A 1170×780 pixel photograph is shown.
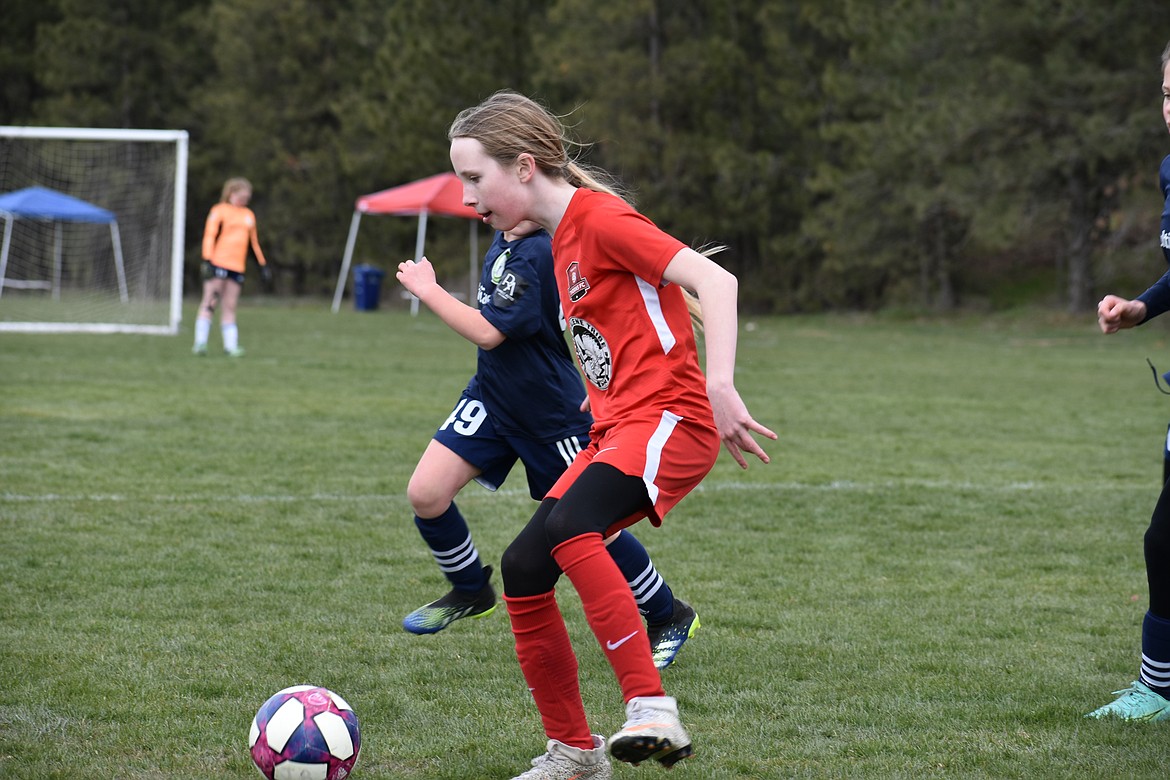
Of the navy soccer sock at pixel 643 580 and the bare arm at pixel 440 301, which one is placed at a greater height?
the bare arm at pixel 440 301

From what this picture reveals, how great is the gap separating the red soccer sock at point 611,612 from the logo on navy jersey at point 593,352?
47 cm

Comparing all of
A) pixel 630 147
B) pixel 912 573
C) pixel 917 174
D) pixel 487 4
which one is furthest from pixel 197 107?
pixel 912 573

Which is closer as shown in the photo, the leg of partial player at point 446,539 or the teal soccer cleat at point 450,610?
the leg of partial player at point 446,539

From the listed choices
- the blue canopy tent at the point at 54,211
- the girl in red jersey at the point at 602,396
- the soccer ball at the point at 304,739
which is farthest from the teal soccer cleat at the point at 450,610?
the blue canopy tent at the point at 54,211

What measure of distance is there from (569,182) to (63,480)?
16.5 ft

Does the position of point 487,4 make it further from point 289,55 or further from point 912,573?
point 912,573

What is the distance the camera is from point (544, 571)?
304cm

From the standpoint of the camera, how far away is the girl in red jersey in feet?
9.68

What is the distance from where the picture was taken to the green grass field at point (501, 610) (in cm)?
354

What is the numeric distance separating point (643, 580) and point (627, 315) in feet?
4.56

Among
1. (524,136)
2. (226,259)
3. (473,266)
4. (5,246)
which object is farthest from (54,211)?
(524,136)

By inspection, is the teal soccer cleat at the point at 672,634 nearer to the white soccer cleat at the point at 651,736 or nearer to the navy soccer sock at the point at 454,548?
the navy soccer sock at the point at 454,548

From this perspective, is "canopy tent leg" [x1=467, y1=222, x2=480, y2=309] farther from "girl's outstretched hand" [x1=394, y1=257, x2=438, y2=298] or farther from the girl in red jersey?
the girl in red jersey

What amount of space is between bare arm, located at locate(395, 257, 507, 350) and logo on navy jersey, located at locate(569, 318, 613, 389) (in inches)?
12.5
